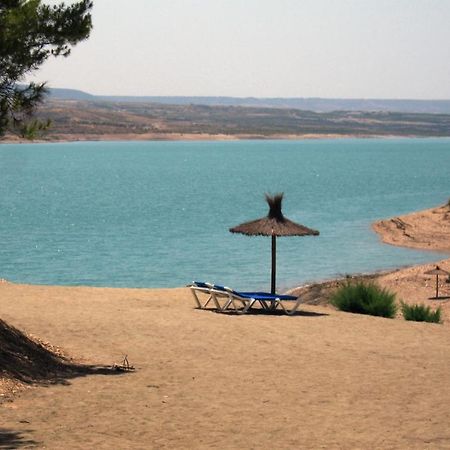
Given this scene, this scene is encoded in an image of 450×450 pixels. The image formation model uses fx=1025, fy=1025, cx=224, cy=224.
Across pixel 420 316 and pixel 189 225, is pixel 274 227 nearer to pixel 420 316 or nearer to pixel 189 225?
pixel 420 316

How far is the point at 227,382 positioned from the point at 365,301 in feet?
28.0

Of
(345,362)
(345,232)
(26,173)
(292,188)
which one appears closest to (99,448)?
(345,362)

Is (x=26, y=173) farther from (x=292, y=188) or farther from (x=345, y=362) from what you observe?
(x=345, y=362)

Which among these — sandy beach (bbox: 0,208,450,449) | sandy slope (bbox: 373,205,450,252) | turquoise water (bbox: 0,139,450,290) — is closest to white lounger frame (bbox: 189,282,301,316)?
sandy beach (bbox: 0,208,450,449)

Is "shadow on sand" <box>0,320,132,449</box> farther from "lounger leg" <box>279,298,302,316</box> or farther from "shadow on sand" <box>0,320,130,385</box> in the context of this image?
"lounger leg" <box>279,298,302,316</box>

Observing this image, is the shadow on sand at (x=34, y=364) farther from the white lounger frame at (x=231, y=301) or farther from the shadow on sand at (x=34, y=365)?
the white lounger frame at (x=231, y=301)

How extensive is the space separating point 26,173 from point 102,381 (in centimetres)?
11208

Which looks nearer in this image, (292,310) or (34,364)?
(34,364)

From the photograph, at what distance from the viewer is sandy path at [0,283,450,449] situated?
10.5m

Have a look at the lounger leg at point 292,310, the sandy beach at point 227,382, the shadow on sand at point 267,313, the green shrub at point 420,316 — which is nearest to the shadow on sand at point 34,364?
the sandy beach at point 227,382

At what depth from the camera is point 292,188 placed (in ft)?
293

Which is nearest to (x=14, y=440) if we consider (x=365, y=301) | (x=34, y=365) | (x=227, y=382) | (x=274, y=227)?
(x=34, y=365)

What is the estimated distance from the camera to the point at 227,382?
1321 cm

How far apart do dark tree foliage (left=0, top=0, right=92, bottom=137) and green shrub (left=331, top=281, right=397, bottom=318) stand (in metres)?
9.51
